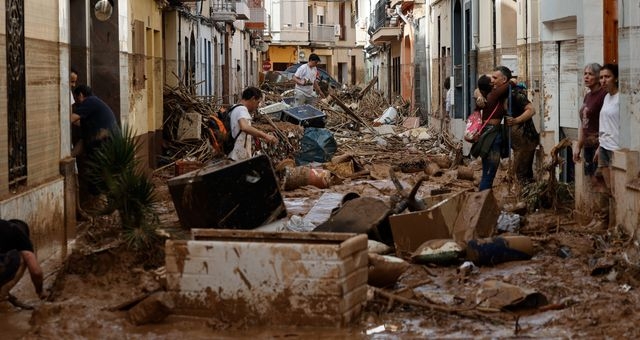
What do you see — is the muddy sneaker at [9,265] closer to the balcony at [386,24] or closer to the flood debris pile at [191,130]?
the flood debris pile at [191,130]

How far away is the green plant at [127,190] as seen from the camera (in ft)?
34.6

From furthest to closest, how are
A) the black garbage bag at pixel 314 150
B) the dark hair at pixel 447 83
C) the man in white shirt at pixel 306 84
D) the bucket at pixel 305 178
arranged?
the man in white shirt at pixel 306 84
the dark hair at pixel 447 83
the black garbage bag at pixel 314 150
the bucket at pixel 305 178

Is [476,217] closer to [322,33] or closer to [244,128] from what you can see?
[244,128]

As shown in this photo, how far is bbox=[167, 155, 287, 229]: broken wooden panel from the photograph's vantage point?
11701mm

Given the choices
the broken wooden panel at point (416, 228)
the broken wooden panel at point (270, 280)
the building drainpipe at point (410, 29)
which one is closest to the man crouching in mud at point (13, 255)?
the broken wooden panel at point (270, 280)

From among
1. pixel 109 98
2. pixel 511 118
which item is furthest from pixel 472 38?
pixel 511 118

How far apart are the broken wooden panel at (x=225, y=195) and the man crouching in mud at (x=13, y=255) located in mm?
3117

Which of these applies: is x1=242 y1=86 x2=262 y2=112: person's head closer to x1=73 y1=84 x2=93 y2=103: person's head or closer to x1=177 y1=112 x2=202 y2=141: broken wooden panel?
x1=73 y1=84 x2=93 y2=103: person's head

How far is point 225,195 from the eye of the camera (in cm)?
1178

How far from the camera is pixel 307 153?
21.9 metres

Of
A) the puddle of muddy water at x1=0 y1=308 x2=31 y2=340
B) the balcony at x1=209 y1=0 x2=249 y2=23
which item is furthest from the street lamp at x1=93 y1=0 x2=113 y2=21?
the balcony at x1=209 y1=0 x2=249 y2=23

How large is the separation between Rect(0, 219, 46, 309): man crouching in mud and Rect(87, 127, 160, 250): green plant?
1771 millimetres

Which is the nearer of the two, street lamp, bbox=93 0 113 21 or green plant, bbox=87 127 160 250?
green plant, bbox=87 127 160 250

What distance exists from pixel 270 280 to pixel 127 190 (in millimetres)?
3009
